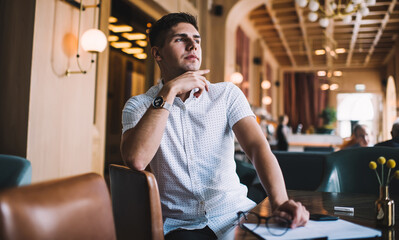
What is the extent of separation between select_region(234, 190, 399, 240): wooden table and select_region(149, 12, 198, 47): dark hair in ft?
2.70

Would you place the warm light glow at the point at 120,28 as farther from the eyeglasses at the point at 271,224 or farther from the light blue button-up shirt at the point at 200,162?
the eyeglasses at the point at 271,224

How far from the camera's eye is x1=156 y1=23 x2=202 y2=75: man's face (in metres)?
1.49

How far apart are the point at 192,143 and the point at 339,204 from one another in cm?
57

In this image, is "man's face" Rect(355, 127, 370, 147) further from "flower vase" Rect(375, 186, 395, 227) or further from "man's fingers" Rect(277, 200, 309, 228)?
"man's fingers" Rect(277, 200, 309, 228)

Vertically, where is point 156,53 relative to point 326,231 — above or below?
above

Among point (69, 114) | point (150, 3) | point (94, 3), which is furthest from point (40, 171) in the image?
point (150, 3)

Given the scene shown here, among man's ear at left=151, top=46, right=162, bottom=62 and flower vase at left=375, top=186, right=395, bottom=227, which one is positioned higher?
man's ear at left=151, top=46, right=162, bottom=62

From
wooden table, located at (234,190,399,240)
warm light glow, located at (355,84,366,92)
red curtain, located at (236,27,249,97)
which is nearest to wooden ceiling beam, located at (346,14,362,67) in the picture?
warm light glow, located at (355,84,366,92)

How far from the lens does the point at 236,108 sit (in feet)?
4.70

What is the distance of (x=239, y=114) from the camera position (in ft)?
4.65

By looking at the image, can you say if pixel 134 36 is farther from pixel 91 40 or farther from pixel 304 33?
pixel 304 33

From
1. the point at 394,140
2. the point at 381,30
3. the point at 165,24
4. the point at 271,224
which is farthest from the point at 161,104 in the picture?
the point at 381,30

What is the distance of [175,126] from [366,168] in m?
1.27

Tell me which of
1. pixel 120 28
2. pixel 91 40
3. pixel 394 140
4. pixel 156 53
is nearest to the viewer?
pixel 156 53
